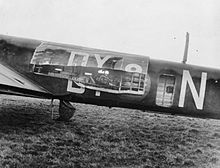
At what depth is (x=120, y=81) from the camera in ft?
27.6

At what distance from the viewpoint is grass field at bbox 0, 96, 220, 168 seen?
596 cm

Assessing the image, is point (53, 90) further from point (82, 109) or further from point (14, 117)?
point (82, 109)

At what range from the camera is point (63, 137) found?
7473mm

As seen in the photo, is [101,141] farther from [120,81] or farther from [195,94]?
[195,94]

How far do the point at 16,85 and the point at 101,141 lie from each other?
2.82m

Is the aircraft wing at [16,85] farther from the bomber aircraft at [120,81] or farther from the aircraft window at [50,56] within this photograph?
the aircraft window at [50,56]

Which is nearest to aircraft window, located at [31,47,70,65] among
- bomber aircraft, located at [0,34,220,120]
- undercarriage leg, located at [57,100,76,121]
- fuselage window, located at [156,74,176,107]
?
bomber aircraft, located at [0,34,220,120]

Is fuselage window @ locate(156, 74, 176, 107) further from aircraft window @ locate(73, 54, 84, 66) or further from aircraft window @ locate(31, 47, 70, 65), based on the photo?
aircraft window @ locate(31, 47, 70, 65)

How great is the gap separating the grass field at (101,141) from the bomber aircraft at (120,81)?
2.85 feet

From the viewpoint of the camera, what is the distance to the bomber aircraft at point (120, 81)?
27.8ft

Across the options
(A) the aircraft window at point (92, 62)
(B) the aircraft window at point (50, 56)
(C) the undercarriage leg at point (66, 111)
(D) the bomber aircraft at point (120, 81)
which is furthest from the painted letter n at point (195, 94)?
(B) the aircraft window at point (50, 56)

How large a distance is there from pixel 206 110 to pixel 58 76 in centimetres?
460

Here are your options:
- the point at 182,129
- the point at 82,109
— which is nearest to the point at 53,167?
the point at 182,129

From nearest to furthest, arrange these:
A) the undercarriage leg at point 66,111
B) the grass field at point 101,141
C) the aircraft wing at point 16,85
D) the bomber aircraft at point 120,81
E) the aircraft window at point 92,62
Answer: the grass field at point 101,141 < the aircraft wing at point 16,85 < the bomber aircraft at point 120,81 < the aircraft window at point 92,62 < the undercarriage leg at point 66,111
